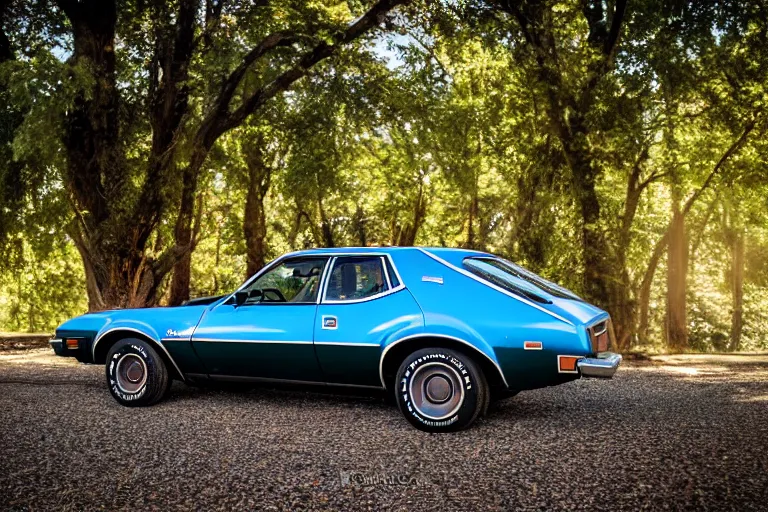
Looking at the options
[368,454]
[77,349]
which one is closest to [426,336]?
[368,454]

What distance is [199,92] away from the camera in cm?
1388

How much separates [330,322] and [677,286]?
67.6ft

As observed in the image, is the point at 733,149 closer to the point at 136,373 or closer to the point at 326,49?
the point at 326,49

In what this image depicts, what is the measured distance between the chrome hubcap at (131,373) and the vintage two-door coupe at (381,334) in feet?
0.03

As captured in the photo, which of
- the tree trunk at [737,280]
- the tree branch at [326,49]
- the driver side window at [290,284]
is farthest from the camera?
the tree trunk at [737,280]

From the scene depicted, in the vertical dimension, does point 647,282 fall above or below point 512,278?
above

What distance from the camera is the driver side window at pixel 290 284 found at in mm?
6531

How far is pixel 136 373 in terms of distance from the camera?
7059mm

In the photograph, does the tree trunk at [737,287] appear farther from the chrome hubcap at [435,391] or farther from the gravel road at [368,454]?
the chrome hubcap at [435,391]

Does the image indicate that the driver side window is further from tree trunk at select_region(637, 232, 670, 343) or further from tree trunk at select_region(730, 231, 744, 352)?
tree trunk at select_region(730, 231, 744, 352)

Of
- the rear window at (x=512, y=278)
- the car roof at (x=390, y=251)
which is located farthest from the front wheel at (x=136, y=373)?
the rear window at (x=512, y=278)

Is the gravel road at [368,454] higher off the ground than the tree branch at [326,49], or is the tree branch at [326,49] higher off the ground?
the tree branch at [326,49]

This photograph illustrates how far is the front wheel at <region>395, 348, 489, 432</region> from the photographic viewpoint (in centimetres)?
564

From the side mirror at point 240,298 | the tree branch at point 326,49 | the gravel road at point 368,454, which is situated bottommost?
the gravel road at point 368,454
